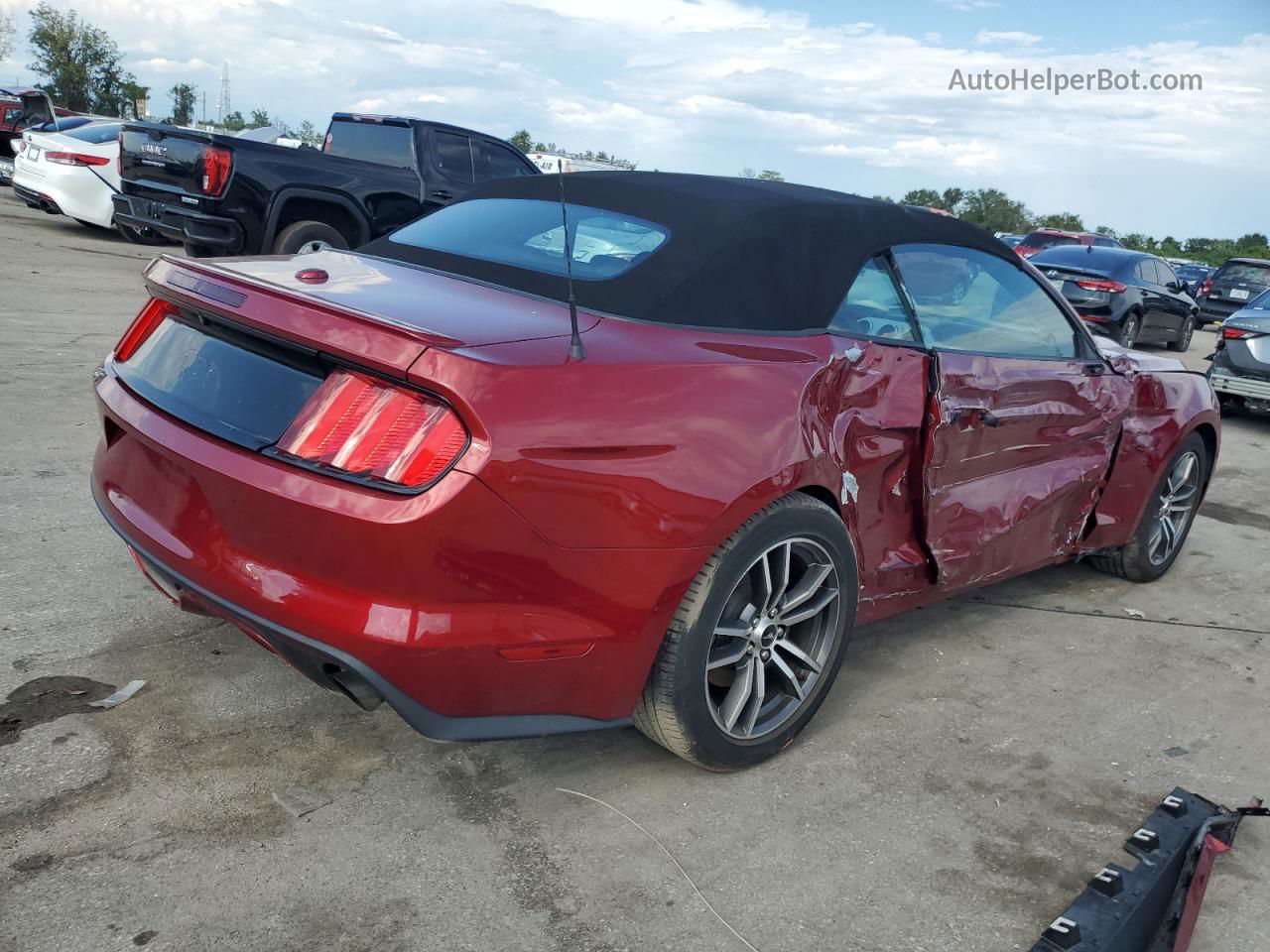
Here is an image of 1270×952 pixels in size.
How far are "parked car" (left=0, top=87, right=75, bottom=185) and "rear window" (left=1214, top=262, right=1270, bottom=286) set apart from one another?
21.9 m

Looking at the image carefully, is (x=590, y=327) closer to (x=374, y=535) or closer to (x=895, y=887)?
(x=374, y=535)

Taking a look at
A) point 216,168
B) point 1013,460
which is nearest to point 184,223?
point 216,168

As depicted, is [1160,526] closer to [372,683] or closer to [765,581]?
[765,581]

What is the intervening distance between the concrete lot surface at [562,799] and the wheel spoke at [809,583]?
1.57 ft

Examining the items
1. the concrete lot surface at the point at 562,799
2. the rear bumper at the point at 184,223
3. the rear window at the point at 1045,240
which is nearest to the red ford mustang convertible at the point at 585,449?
Answer: the concrete lot surface at the point at 562,799

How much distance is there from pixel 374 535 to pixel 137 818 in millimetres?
905

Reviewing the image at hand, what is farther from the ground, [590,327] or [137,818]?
[590,327]

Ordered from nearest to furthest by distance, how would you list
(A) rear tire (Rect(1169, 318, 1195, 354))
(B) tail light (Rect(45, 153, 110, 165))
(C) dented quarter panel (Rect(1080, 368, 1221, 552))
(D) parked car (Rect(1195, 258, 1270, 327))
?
(C) dented quarter panel (Rect(1080, 368, 1221, 552)), (B) tail light (Rect(45, 153, 110, 165)), (A) rear tire (Rect(1169, 318, 1195, 354)), (D) parked car (Rect(1195, 258, 1270, 327))

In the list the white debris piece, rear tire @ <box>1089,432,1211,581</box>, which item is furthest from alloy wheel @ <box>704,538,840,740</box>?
rear tire @ <box>1089,432,1211,581</box>

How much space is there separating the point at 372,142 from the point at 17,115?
13795 millimetres

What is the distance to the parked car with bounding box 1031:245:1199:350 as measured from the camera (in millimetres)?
13594

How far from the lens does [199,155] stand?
30.1 ft

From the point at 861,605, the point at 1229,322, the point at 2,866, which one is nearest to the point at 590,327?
the point at 861,605

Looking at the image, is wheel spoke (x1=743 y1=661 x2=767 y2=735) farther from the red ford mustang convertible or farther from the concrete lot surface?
the concrete lot surface
